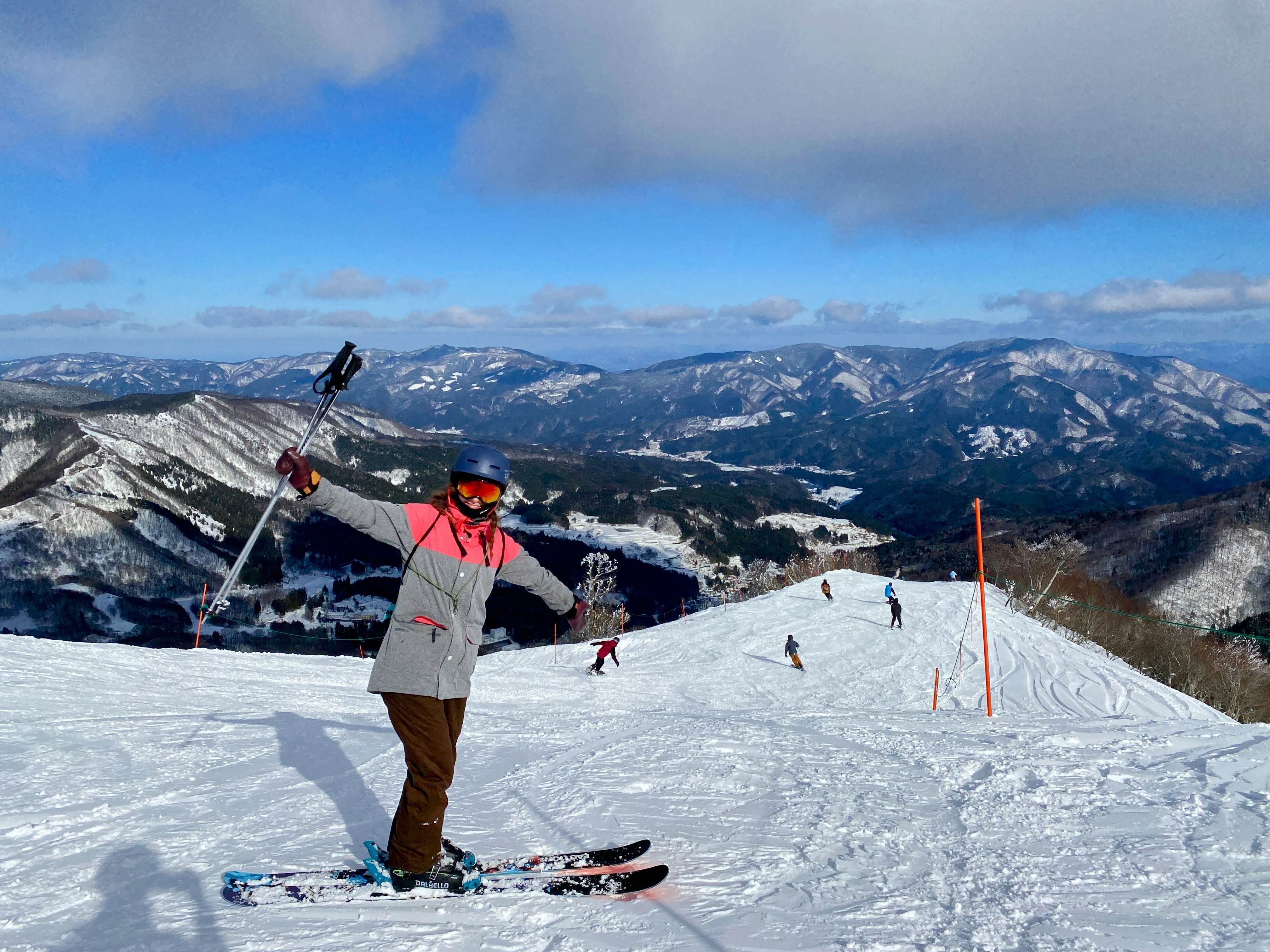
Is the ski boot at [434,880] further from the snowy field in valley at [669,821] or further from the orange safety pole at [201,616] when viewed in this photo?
the orange safety pole at [201,616]

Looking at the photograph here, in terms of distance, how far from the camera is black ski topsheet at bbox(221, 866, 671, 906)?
4418 millimetres

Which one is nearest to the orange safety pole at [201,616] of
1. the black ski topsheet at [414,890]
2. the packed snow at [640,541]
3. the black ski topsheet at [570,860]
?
the black ski topsheet at [414,890]

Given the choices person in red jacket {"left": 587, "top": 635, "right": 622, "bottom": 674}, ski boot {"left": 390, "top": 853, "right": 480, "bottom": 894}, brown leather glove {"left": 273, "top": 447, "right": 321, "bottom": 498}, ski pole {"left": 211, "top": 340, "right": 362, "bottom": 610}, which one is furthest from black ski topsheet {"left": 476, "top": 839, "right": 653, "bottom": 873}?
person in red jacket {"left": 587, "top": 635, "right": 622, "bottom": 674}

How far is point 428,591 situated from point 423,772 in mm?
1107

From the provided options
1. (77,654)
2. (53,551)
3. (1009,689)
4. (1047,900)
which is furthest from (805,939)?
(53,551)

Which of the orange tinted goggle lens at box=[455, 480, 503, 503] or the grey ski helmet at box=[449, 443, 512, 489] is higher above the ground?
the grey ski helmet at box=[449, 443, 512, 489]

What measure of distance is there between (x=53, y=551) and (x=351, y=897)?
165723mm

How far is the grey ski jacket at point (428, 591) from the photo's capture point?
4.34m

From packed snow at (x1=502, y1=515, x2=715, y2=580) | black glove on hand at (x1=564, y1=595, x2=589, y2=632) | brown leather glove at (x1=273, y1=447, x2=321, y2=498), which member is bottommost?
packed snow at (x1=502, y1=515, x2=715, y2=580)

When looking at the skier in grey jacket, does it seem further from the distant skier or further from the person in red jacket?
the distant skier

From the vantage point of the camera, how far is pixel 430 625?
14.5 ft

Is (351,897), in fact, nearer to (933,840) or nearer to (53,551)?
(933,840)

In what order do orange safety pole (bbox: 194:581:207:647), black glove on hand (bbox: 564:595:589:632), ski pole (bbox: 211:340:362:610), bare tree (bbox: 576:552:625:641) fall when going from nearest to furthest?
black glove on hand (bbox: 564:595:589:632) → ski pole (bbox: 211:340:362:610) → orange safety pole (bbox: 194:581:207:647) → bare tree (bbox: 576:552:625:641)

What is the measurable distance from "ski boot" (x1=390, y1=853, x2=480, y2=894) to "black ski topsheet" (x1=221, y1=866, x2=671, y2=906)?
24 mm
